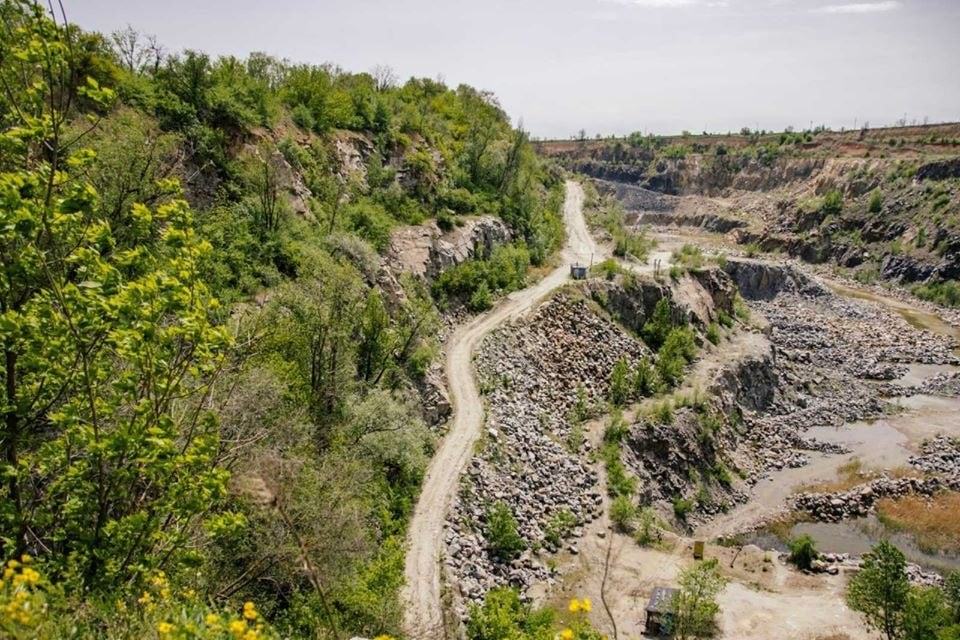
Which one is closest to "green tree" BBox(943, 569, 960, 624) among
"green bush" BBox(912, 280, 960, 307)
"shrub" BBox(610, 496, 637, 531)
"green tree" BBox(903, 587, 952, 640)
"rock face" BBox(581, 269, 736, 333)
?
"green tree" BBox(903, 587, 952, 640)

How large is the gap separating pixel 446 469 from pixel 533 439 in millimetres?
7505

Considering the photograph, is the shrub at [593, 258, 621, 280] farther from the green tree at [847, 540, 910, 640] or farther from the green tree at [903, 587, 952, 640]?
the green tree at [903, 587, 952, 640]

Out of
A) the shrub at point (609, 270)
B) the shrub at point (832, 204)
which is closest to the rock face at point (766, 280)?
the shrub at point (832, 204)

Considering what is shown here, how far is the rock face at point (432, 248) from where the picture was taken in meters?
42.5

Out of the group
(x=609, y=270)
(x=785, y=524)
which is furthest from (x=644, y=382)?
(x=609, y=270)

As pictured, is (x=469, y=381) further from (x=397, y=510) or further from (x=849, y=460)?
(x=849, y=460)

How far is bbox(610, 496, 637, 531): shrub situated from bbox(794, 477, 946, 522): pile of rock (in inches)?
586

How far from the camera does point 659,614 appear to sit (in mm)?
24953

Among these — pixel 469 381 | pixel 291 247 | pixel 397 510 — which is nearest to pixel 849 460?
pixel 469 381

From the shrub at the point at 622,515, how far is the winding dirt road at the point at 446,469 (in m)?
8.79

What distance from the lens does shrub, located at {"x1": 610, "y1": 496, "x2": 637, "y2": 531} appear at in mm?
32625

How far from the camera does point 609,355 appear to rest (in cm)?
4862

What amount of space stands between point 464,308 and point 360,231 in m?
10.1

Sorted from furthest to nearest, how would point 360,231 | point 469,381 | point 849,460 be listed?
point 849,460 < point 360,231 < point 469,381
